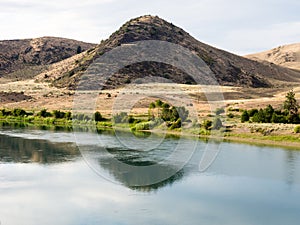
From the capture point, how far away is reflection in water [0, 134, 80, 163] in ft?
122

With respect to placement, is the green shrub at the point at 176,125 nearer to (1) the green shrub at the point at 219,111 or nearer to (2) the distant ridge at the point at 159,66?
(1) the green shrub at the point at 219,111

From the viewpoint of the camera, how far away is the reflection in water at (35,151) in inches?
1464

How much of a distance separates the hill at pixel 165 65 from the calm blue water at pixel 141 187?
193 ft

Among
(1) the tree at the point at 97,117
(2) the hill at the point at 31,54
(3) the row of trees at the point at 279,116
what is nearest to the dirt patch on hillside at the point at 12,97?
(1) the tree at the point at 97,117

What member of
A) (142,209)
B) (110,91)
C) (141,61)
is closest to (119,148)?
(142,209)

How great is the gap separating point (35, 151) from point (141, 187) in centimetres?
1574

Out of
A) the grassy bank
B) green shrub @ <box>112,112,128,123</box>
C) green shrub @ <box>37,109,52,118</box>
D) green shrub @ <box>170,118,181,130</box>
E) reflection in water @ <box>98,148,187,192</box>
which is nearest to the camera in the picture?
reflection in water @ <box>98,148,187,192</box>

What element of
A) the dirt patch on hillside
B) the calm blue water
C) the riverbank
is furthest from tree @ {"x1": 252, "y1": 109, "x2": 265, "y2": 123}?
the dirt patch on hillside

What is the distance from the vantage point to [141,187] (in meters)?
28.6

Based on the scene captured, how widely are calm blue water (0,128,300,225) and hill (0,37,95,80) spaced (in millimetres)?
95772

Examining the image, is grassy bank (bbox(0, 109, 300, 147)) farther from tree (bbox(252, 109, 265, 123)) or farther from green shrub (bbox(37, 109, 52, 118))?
tree (bbox(252, 109, 265, 123))

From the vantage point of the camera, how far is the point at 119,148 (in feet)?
143

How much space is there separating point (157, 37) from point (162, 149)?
267 ft

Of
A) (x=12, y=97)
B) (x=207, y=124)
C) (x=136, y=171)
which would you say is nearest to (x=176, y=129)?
(x=207, y=124)
